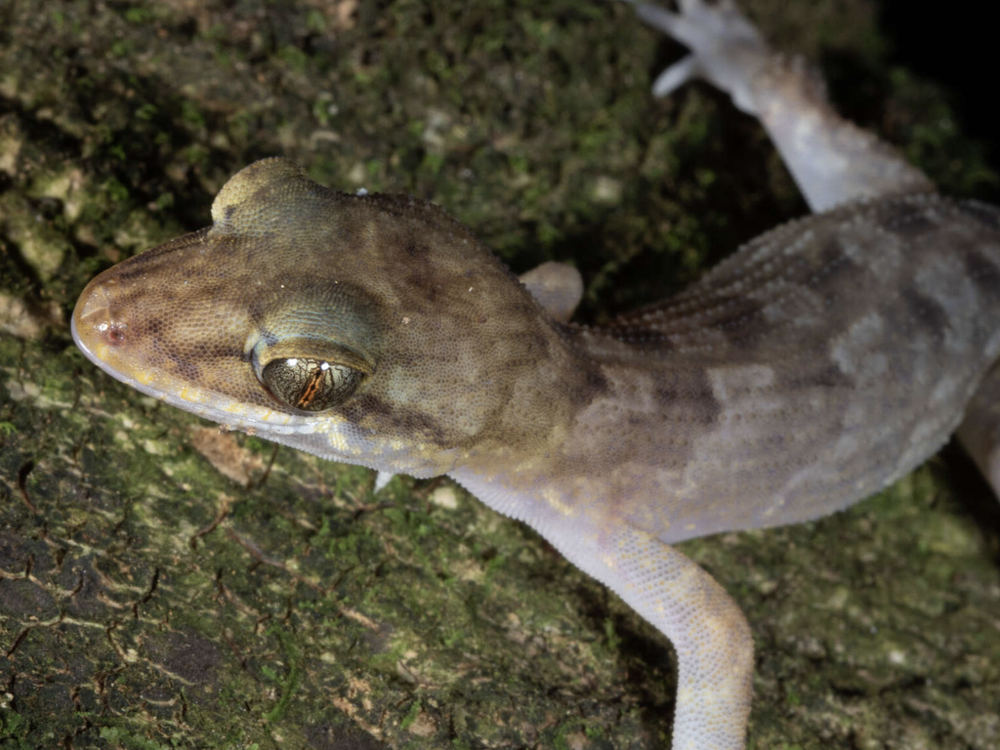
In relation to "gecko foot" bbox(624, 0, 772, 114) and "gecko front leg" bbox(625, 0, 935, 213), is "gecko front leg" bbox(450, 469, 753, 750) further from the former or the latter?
"gecko foot" bbox(624, 0, 772, 114)

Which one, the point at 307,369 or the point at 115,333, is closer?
the point at 307,369

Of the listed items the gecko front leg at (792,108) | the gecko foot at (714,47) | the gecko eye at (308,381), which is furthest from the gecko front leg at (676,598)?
the gecko foot at (714,47)

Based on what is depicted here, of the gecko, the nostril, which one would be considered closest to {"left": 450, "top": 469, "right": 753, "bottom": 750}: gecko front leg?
the gecko

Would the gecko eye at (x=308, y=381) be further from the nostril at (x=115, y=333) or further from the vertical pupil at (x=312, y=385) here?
the nostril at (x=115, y=333)

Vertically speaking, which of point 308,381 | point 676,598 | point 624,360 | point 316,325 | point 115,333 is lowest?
point 676,598

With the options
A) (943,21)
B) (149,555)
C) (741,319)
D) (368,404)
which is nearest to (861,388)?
(741,319)

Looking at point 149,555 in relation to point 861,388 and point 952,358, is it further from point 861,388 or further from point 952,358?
point 952,358

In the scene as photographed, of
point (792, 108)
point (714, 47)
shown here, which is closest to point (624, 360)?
point (792, 108)

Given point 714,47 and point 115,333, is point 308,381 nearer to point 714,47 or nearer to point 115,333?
point 115,333
